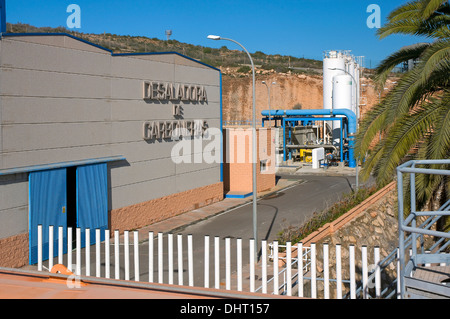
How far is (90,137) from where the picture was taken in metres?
18.3

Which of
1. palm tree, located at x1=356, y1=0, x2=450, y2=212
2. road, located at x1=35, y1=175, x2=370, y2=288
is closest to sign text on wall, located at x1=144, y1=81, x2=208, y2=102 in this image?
road, located at x1=35, y1=175, x2=370, y2=288

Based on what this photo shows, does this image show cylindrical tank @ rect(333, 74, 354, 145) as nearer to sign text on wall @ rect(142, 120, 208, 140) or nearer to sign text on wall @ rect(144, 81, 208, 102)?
sign text on wall @ rect(144, 81, 208, 102)

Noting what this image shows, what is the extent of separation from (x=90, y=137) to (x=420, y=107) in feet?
35.9

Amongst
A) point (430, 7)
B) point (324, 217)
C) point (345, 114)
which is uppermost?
point (430, 7)

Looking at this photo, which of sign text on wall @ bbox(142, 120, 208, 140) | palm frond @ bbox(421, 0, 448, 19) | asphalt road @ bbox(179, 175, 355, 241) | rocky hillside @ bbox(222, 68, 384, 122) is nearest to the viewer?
palm frond @ bbox(421, 0, 448, 19)

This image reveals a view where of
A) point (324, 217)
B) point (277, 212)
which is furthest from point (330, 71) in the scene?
point (324, 217)

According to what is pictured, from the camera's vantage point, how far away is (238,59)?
101 metres

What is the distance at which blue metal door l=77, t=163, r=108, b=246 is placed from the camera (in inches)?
692

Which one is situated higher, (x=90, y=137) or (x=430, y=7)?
(x=430, y=7)

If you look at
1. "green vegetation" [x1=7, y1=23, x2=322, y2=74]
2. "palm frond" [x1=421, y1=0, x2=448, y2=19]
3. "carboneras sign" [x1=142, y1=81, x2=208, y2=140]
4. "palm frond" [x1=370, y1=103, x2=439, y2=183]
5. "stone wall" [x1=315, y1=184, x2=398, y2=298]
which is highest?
"green vegetation" [x1=7, y1=23, x2=322, y2=74]

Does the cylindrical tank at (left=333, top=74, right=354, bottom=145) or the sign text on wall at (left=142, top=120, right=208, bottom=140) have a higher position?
the cylindrical tank at (left=333, top=74, right=354, bottom=145)

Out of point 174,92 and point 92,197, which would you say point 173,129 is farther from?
point 92,197

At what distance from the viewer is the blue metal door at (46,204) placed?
1569 centimetres

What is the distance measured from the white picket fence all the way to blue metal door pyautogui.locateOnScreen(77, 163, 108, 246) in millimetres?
1044
